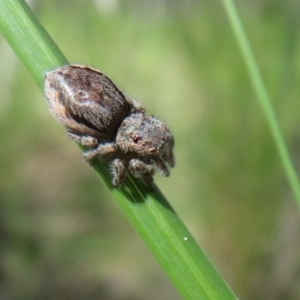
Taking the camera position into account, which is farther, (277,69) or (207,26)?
(207,26)

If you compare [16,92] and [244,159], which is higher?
[16,92]

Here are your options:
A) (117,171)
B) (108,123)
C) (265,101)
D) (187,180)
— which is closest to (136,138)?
(108,123)

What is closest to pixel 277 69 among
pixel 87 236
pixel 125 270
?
pixel 87 236

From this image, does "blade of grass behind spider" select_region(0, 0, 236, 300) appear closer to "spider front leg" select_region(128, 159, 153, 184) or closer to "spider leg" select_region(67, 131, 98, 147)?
"spider front leg" select_region(128, 159, 153, 184)

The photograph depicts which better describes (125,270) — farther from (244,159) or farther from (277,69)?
(277,69)

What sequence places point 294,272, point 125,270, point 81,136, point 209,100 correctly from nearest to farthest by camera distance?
point 81,136 < point 294,272 < point 209,100 < point 125,270

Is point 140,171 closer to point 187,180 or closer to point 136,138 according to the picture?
point 136,138

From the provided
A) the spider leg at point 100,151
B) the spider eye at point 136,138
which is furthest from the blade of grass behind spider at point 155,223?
the spider eye at point 136,138

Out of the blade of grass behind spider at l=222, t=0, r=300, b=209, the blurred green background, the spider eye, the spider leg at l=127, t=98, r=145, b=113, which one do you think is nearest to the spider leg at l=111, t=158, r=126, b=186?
the spider eye
